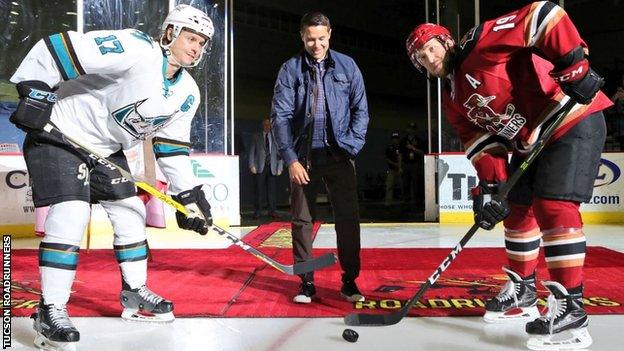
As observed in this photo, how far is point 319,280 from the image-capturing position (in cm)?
278

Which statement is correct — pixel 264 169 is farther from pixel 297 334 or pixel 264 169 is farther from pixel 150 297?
pixel 297 334

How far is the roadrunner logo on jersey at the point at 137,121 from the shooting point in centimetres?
188

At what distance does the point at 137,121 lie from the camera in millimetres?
1910

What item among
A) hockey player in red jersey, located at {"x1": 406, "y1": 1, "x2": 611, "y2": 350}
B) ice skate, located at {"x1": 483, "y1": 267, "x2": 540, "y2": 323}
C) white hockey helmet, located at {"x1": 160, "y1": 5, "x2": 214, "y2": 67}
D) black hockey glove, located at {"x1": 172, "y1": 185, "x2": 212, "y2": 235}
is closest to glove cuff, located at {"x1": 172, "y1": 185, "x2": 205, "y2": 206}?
black hockey glove, located at {"x1": 172, "y1": 185, "x2": 212, "y2": 235}

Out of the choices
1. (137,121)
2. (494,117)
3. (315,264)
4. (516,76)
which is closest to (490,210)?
(494,117)

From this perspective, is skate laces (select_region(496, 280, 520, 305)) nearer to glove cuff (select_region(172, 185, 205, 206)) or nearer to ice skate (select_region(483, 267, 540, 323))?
ice skate (select_region(483, 267, 540, 323))

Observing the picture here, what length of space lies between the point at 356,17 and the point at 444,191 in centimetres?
880

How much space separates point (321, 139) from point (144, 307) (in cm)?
96

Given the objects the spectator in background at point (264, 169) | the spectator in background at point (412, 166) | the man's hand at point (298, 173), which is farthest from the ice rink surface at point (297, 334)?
the spectator in background at point (412, 166)

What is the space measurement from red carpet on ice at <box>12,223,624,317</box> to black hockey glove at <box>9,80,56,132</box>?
82 cm

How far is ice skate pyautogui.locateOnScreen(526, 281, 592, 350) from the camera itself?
1.68 metres

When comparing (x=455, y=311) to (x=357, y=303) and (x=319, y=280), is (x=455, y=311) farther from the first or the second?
(x=319, y=280)

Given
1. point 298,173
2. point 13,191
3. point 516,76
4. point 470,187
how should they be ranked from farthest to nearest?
point 470,187 → point 13,191 → point 298,173 → point 516,76

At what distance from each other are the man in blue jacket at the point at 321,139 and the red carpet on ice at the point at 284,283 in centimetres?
22
